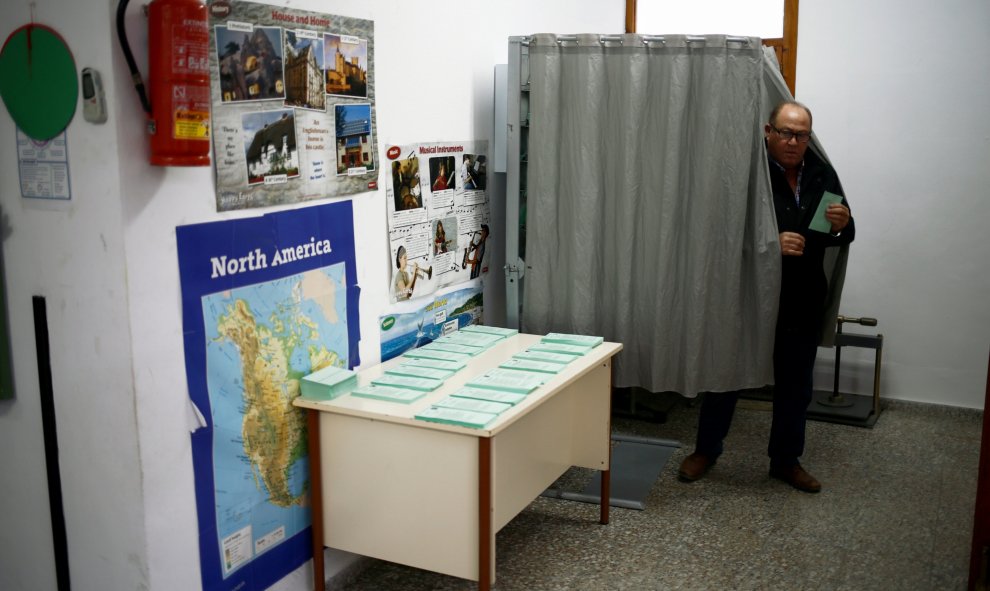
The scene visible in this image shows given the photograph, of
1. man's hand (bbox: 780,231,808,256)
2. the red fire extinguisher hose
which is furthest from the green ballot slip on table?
man's hand (bbox: 780,231,808,256)

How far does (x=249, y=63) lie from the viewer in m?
2.14

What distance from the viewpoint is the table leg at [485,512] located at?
7.23ft

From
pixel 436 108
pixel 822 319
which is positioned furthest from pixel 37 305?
pixel 822 319

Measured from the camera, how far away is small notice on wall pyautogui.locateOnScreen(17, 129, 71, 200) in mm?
1909

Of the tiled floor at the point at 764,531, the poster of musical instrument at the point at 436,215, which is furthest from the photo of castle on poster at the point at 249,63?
the tiled floor at the point at 764,531

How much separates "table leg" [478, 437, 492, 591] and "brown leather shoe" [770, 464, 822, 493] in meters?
1.61

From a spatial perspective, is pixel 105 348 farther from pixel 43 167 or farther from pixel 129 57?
pixel 129 57

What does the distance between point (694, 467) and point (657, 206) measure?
1.04 metres

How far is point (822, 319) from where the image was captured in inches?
137

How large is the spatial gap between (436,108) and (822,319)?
1727 millimetres

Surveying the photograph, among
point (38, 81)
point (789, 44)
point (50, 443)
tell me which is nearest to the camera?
point (38, 81)

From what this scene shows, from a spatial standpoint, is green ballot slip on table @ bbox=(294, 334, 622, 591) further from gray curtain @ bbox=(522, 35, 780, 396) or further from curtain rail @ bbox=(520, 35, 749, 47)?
curtain rail @ bbox=(520, 35, 749, 47)

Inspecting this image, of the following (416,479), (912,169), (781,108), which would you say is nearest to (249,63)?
(416,479)

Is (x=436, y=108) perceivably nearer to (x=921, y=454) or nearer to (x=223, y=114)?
(x=223, y=114)
